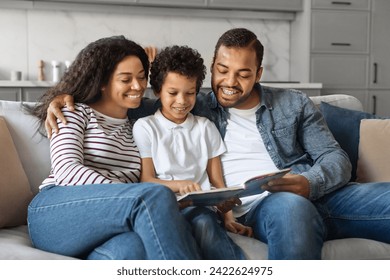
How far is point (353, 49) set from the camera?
4707 mm

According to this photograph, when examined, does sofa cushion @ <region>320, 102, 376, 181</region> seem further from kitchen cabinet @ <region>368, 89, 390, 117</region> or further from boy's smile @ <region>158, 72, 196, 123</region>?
kitchen cabinet @ <region>368, 89, 390, 117</region>

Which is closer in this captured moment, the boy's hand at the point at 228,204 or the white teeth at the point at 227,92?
the boy's hand at the point at 228,204

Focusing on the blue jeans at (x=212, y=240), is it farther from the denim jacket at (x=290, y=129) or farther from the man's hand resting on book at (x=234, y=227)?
the denim jacket at (x=290, y=129)

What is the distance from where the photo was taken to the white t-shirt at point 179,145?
179 centimetres

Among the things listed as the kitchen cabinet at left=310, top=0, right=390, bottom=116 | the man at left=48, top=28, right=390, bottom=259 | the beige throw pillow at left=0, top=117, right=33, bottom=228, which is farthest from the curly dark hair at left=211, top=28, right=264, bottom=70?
the kitchen cabinet at left=310, top=0, right=390, bottom=116

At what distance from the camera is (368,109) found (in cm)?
475

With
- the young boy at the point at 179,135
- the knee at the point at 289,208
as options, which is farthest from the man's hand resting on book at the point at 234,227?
the knee at the point at 289,208

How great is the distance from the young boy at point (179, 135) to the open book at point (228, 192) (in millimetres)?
183

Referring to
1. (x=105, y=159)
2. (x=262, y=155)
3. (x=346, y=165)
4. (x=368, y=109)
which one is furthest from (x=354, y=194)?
(x=368, y=109)

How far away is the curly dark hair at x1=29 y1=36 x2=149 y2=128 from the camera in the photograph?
1.82 m

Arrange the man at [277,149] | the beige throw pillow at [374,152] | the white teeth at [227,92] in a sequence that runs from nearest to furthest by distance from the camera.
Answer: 1. the man at [277,149]
2. the white teeth at [227,92]
3. the beige throw pillow at [374,152]

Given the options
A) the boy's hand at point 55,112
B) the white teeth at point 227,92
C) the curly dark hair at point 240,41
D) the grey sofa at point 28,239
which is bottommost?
the grey sofa at point 28,239

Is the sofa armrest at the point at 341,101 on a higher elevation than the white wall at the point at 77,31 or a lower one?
lower
